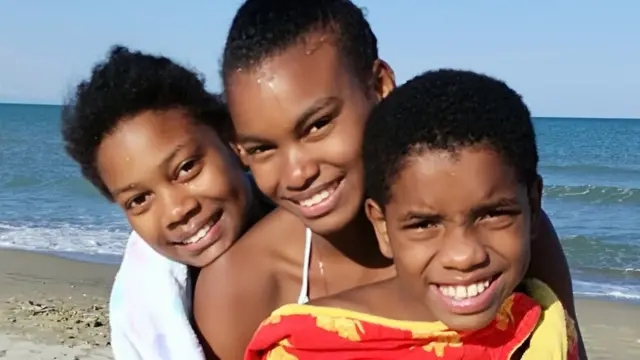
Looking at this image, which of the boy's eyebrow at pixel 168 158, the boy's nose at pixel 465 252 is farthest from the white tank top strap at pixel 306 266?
the boy's nose at pixel 465 252

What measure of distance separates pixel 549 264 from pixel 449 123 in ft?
2.10

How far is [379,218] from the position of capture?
2102 mm

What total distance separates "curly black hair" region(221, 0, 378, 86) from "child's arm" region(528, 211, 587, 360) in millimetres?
620

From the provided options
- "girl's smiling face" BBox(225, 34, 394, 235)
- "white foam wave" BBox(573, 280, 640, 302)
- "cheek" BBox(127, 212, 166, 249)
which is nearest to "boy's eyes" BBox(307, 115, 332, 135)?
"girl's smiling face" BBox(225, 34, 394, 235)

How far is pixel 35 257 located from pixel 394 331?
9.50m

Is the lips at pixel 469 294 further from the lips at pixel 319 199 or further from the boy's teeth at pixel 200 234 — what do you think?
the boy's teeth at pixel 200 234

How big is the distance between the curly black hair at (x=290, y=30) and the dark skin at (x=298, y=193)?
2cm

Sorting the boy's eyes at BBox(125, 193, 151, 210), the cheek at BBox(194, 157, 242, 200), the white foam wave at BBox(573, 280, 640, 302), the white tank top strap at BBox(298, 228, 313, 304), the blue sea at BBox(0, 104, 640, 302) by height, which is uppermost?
the cheek at BBox(194, 157, 242, 200)

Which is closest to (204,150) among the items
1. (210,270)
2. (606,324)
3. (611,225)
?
(210,270)

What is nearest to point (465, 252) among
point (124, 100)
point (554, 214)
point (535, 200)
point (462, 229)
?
point (462, 229)

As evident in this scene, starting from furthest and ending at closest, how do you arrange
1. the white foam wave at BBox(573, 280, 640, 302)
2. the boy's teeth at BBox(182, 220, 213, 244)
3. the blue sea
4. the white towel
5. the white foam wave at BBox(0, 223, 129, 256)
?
the white foam wave at BBox(0, 223, 129, 256)
the blue sea
the white foam wave at BBox(573, 280, 640, 302)
the boy's teeth at BBox(182, 220, 213, 244)
the white towel

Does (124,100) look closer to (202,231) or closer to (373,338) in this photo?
(202,231)

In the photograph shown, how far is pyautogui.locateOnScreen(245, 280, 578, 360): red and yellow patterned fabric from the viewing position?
203 cm

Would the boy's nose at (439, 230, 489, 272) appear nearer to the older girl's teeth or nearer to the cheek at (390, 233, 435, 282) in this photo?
the cheek at (390, 233, 435, 282)
